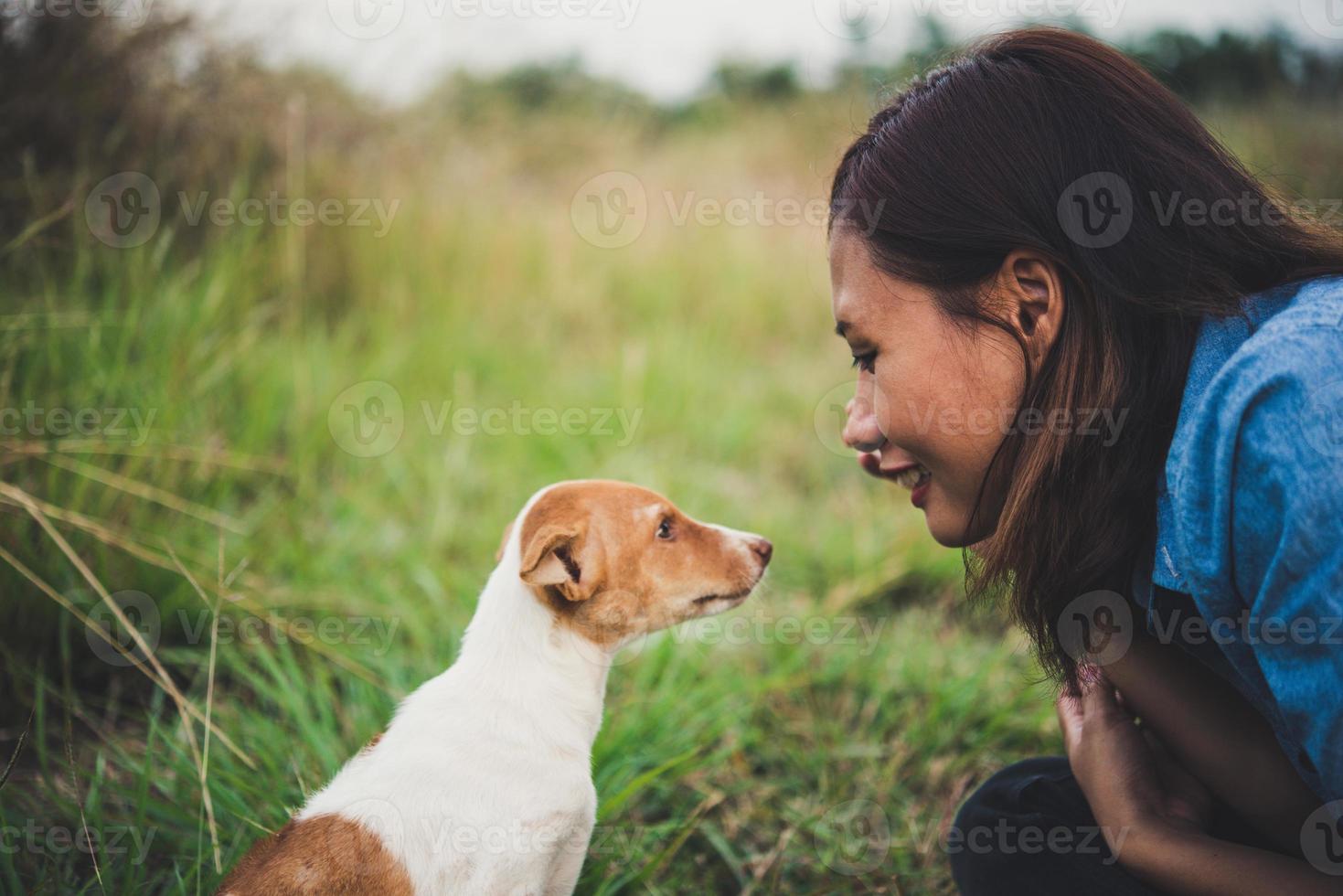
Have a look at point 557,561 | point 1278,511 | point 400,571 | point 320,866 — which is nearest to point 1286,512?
point 1278,511

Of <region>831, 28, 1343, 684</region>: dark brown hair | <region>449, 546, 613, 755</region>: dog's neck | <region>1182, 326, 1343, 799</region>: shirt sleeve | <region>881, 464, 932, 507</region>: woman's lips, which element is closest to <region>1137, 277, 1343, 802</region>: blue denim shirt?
<region>1182, 326, 1343, 799</region>: shirt sleeve

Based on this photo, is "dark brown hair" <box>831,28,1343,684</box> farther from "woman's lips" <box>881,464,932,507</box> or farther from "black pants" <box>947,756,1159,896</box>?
"black pants" <box>947,756,1159,896</box>

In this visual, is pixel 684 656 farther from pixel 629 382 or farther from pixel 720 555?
pixel 629 382

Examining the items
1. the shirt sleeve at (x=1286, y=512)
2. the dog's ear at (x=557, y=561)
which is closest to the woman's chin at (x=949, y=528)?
the shirt sleeve at (x=1286, y=512)

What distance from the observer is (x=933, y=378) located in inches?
70.2

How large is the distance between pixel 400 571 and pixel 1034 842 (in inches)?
110

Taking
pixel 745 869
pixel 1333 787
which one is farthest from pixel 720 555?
pixel 1333 787

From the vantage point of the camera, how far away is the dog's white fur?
1851 mm

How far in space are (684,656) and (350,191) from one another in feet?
13.7

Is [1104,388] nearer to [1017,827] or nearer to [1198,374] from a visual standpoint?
[1198,374]

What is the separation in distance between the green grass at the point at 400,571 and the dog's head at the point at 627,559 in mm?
491

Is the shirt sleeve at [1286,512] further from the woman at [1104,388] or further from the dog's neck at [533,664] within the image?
the dog's neck at [533,664]

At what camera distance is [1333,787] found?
1.32 m

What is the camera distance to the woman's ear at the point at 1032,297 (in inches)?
65.5
